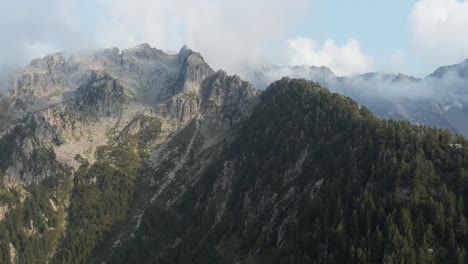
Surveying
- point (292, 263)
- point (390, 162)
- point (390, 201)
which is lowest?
point (292, 263)

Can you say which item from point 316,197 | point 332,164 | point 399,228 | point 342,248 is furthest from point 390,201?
point 332,164

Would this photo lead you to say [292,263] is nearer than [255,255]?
Yes

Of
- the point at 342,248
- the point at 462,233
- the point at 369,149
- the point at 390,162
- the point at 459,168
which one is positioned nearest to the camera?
the point at 462,233

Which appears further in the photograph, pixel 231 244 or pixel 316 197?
pixel 231 244

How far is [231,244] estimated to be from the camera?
19950 cm

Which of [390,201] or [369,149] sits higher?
[369,149]

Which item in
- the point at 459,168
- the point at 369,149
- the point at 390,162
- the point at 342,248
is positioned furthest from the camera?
the point at 369,149

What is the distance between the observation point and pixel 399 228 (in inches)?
5497

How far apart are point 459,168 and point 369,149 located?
38.1 meters

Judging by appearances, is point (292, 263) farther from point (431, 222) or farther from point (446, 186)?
Answer: point (446, 186)

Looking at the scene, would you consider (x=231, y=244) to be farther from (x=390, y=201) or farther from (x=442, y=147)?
(x=442, y=147)

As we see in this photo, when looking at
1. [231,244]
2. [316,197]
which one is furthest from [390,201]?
[231,244]

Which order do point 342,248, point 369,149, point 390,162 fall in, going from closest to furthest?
point 342,248, point 390,162, point 369,149

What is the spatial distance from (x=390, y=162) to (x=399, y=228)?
111ft
